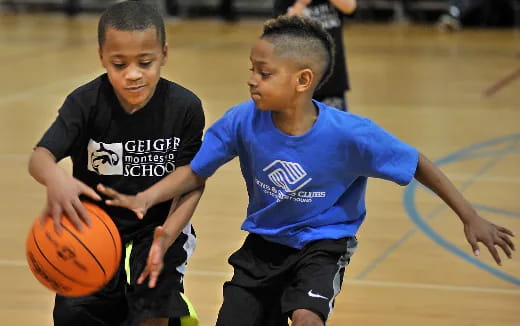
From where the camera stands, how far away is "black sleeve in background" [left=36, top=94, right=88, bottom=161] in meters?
3.16

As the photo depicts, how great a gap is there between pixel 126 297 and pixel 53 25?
43.0ft

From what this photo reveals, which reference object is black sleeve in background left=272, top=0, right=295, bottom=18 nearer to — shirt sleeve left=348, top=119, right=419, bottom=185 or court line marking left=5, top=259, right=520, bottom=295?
court line marking left=5, top=259, right=520, bottom=295

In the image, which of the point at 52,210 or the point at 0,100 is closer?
the point at 52,210

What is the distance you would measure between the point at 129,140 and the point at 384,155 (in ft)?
2.79

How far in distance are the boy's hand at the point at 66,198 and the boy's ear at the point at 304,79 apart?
779 mm

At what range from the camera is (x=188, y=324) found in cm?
342

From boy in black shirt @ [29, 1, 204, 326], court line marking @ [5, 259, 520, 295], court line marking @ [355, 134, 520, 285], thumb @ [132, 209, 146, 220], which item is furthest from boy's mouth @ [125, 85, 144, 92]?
court line marking @ [355, 134, 520, 285]

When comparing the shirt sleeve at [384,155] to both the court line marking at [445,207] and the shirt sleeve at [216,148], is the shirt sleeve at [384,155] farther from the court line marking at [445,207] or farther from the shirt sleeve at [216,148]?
the court line marking at [445,207]

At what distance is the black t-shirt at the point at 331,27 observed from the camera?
6.03 meters

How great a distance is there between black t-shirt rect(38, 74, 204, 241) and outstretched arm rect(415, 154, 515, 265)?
0.79 meters

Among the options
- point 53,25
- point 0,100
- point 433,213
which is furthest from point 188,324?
point 53,25

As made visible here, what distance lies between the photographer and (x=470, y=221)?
3.21 meters

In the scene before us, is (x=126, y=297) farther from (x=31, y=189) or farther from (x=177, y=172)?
(x=31, y=189)

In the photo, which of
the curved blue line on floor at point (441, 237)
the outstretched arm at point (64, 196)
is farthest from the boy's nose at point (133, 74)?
the curved blue line on floor at point (441, 237)
